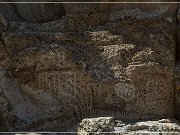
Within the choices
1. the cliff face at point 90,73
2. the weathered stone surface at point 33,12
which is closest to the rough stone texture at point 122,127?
the cliff face at point 90,73

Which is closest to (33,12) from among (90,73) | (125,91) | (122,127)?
(90,73)

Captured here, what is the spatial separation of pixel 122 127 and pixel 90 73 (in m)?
1.12

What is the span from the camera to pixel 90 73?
6496 millimetres

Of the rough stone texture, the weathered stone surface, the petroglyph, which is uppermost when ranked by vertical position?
the weathered stone surface

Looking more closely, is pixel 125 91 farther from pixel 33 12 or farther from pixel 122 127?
pixel 33 12

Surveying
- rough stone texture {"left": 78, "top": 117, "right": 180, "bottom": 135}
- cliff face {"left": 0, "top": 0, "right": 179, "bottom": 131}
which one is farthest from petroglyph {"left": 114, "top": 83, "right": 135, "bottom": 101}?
rough stone texture {"left": 78, "top": 117, "right": 180, "bottom": 135}

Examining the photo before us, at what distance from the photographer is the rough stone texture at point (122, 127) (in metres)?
5.52

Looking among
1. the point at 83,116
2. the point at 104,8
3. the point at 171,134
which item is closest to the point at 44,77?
the point at 83,116

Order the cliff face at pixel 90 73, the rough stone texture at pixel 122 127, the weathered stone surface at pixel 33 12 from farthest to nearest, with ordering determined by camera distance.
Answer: the weathered stone surface at pixel 33 12, the cliff face at pixel 90 73, the rough stone texture at pixel 122 127

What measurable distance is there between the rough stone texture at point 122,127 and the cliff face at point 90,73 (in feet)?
2.38

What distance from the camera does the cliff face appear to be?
648cm

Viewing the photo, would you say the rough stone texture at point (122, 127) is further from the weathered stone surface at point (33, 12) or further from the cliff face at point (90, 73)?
the weathered stone surface at point (33, 12)

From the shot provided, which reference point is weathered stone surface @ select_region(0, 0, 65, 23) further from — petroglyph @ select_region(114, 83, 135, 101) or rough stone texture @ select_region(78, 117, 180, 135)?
rough stone texture @ select_region(78, 117, 180, 135)

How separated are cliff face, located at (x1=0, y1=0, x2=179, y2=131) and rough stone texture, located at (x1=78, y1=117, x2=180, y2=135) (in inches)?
28.5
